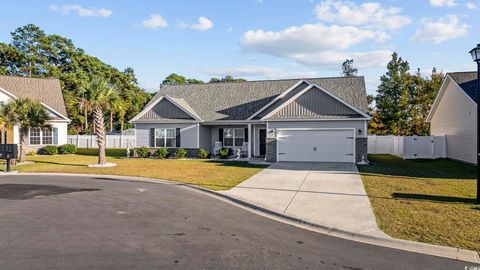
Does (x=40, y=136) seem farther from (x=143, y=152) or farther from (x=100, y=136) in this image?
(x=100, y=136)

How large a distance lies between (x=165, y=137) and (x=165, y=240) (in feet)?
69.5

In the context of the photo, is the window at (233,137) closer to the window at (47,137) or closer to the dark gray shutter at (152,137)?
the dark gray shutter at (152,137)

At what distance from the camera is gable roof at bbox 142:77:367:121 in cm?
2693

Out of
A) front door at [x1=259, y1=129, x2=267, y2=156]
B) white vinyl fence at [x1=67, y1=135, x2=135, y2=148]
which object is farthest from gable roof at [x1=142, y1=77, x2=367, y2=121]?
white vinyl fence at [x1=67, y1=135, x2=135, y2=148]

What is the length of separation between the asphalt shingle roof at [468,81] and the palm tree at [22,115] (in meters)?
27.3

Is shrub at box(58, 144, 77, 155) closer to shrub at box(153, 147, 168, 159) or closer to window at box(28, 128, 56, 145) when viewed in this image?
window at box(28, 128, 56, 145)

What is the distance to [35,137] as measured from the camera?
31.3 meters

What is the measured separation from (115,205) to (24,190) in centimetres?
504

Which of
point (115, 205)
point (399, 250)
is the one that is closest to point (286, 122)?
point (115, 205)

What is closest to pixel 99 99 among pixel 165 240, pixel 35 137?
pixel 35 137

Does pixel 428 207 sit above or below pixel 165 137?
below

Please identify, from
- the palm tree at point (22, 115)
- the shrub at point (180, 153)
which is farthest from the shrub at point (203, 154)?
the palm tree at point (22, 115)

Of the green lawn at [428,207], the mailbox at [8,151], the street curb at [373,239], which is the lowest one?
the street curb at [373,239]

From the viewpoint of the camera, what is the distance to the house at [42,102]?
3041cm
